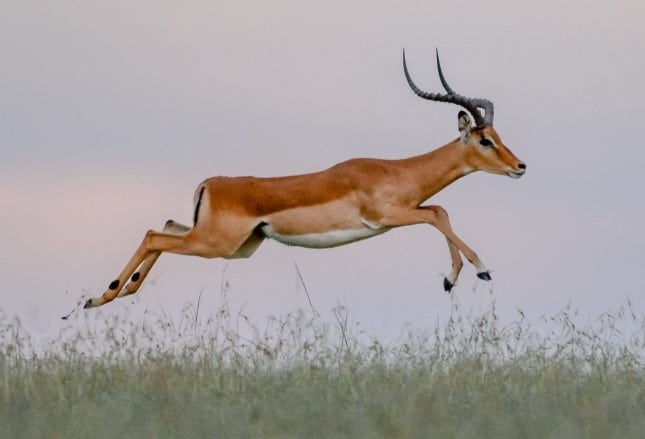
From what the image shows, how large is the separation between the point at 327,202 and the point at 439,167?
3.79ft

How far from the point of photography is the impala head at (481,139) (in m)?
14.4

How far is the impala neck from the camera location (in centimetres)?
1467

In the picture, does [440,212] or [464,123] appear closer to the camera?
[440,212]

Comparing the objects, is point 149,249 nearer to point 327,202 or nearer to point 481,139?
point 327,202

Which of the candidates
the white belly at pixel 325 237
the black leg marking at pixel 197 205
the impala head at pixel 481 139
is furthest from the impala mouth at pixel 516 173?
the black leg marking at pixel 197 205

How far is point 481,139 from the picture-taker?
47.9ft

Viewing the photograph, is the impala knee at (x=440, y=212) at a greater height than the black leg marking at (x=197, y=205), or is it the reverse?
the black leg marking at (x=197, y=205)

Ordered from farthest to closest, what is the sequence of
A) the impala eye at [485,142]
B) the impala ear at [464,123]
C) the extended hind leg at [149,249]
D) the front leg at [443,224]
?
the impala ear at [464,123] < the impala eye at [485,142] < the extended hind leg at [149,249] < the front leg at [443,224]

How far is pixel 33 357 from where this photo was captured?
10.7 m

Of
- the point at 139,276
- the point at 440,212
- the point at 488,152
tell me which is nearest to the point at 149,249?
the point at 139,276

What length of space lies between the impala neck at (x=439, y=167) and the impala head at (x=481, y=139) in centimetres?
7

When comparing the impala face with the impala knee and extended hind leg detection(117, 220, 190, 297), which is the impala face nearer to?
the impala knee

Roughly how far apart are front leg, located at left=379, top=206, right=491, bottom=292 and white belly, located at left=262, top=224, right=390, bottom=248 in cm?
20

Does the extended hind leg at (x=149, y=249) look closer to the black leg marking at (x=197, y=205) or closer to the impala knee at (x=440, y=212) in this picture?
the black leg marking at (x=197, y=205)
